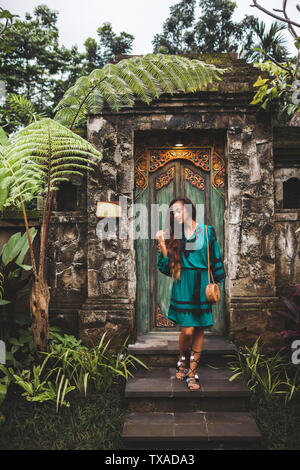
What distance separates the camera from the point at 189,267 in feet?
11.1

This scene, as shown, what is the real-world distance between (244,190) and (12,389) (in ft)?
12.0

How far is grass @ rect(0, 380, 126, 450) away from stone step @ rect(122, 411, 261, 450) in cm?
19

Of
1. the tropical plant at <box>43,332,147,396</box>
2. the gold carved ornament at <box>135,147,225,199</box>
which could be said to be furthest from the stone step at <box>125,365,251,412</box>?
the gold carved ornament at <box>135,147,225,199</box>

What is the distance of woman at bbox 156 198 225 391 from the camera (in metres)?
3.32

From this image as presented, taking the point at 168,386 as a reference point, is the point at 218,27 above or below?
above

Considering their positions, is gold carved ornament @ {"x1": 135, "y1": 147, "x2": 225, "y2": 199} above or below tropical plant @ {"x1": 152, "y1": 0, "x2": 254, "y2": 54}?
below

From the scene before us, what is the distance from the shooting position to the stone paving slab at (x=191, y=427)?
278 cm

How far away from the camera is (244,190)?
414 centimetres

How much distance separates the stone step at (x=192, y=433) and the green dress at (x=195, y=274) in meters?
0.92

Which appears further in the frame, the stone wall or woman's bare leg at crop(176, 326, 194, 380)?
the stone wall
